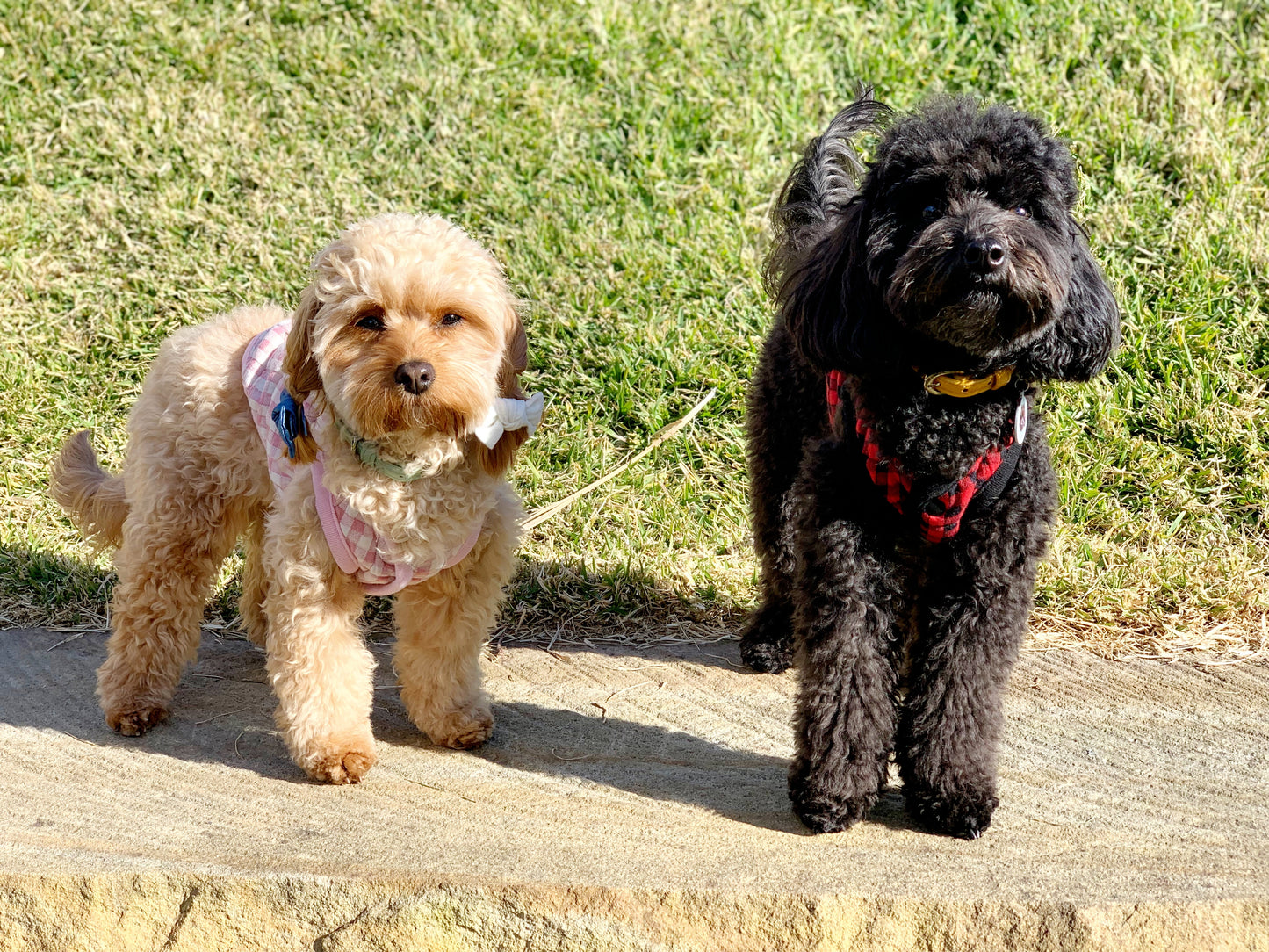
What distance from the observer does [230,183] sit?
644 cm

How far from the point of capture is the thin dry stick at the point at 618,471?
5059 millimetres

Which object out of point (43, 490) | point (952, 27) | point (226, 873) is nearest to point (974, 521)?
point (226, 873)

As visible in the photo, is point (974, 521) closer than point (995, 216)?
No

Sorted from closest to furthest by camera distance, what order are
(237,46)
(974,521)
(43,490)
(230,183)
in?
(974,521)
(43,490)
(230,183)
(237,46)

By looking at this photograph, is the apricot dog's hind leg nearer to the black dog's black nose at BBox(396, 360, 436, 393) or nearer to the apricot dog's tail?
the apricot dog's tail

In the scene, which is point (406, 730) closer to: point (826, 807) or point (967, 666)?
point (826, 807)

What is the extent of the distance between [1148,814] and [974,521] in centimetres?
87

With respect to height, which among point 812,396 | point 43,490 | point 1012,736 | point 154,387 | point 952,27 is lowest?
point 43,490

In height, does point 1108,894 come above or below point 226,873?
above

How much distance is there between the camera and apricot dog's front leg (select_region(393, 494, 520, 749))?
3693 millimetres

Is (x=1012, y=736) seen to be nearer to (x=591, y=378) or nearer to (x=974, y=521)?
(x=974, y=521)

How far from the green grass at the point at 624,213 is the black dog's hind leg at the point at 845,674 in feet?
4.76

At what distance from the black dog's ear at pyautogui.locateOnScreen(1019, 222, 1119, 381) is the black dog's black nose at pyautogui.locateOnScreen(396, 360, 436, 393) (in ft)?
4.63

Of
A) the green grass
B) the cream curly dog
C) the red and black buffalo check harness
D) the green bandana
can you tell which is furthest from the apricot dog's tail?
the red and black buffalo check harness
